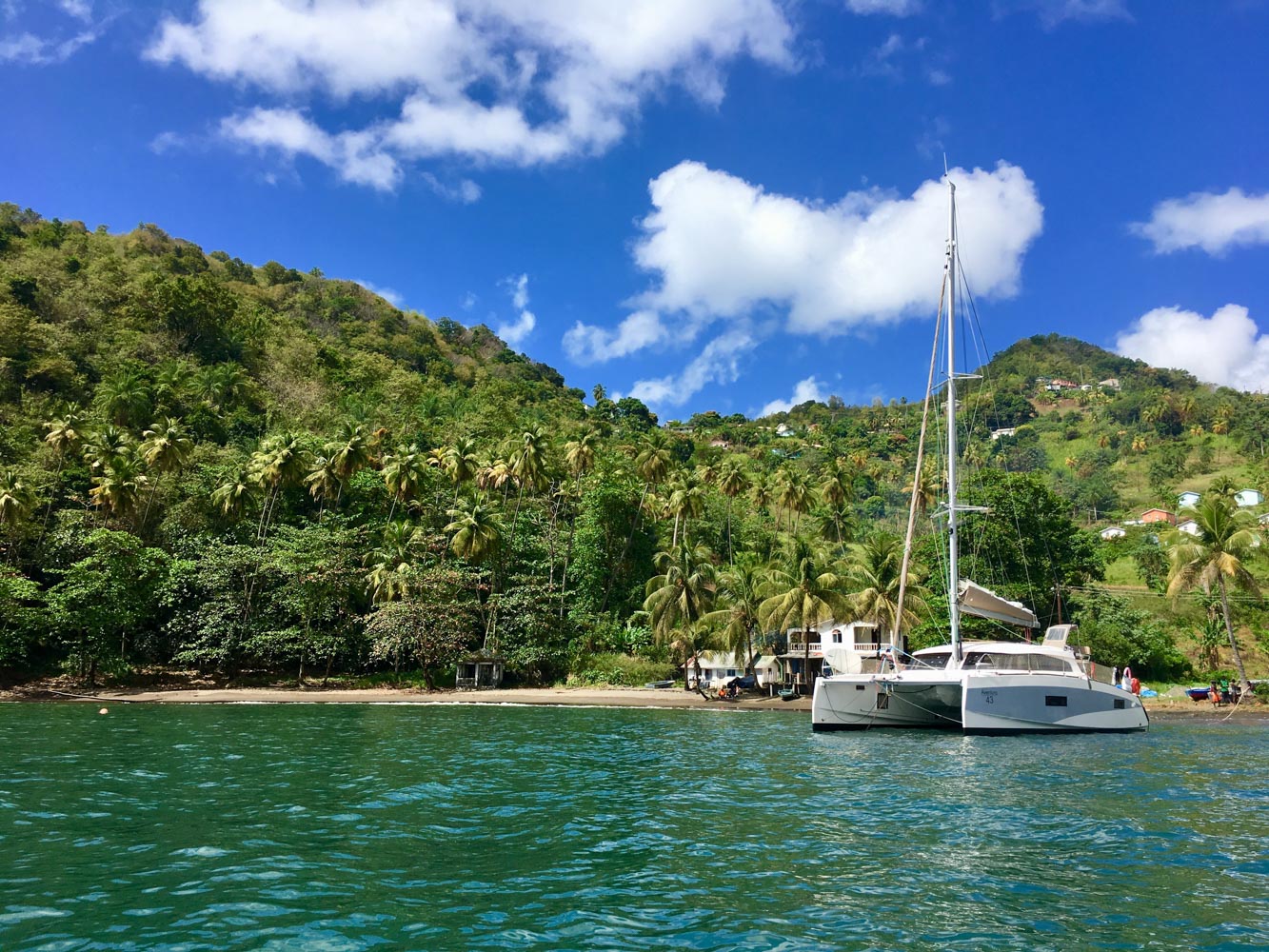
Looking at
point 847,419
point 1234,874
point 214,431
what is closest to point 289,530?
point 214,431

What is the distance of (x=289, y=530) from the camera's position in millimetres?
55969

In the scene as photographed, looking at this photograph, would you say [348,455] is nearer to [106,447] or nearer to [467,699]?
[106,447]

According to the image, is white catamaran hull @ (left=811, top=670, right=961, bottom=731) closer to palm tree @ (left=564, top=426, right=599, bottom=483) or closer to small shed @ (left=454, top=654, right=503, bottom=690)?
small shed @ (left=454, top=654, right=503, bottom=690)

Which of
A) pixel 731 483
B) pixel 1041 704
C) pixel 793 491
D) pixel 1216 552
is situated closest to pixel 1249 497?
pixel 793 491

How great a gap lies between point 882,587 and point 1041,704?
863 inches

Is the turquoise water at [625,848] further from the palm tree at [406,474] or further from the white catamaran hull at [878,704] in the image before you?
the palm tree at [406,474]

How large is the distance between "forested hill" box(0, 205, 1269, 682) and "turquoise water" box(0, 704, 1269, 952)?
26001 millimetres

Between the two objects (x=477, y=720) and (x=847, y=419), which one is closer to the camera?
(x=477, y=720)

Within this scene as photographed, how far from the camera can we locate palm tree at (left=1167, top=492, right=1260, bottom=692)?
46.4 metres

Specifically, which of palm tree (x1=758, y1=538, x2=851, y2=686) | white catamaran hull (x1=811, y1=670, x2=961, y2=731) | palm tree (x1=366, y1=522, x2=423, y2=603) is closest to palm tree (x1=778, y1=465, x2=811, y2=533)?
palm tree (x1=758, y1=538, x2=851, y2=686)

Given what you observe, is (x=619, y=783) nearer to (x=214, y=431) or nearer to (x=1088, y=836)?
(x=1088, y=836)

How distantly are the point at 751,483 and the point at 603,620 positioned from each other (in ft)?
93.8

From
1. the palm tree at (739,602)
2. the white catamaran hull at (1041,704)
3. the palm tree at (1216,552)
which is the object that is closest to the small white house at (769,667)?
the palm tree at (739,602)

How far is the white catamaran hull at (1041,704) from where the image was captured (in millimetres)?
29359
